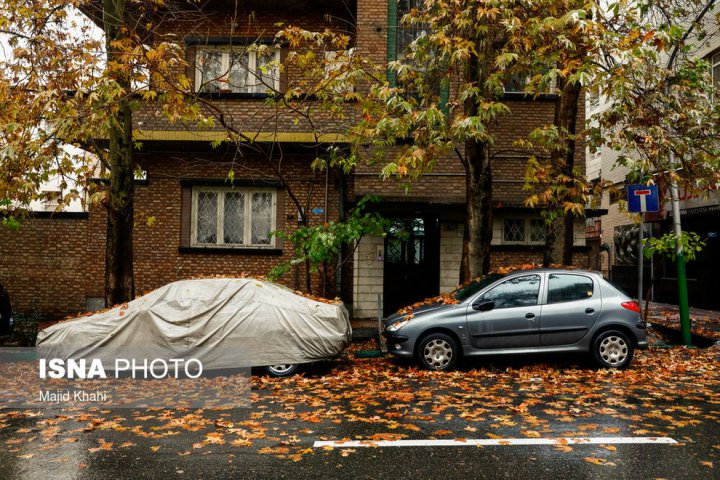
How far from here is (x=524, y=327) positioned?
9.14 m

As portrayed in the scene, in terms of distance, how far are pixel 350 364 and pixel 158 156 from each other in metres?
7.81

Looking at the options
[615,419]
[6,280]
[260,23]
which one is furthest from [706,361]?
[6,280]

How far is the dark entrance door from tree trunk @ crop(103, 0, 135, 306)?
21.1ft

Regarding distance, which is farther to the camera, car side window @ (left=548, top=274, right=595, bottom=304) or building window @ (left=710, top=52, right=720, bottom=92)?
building window @ (left=710, top=52, right=720, bottom=92)

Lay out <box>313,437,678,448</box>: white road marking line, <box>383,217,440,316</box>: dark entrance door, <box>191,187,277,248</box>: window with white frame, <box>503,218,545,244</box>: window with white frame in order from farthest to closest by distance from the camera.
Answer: <box>383,217,440,316</box>: dark entrance door < <box>503,218,545,244</box>: window with white frame < <box>191,187,277,248</box>: window with white frame < <box>313,437,678,448</box>: white road marking line

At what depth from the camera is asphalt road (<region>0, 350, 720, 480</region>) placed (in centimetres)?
488

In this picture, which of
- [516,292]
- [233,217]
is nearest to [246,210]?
[233,217]

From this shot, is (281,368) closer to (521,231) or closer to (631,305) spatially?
(631,305)

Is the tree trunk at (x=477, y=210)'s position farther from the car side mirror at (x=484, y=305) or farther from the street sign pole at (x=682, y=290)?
the street sign pole at (x=682, y=290)

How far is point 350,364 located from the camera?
9828 millimetres

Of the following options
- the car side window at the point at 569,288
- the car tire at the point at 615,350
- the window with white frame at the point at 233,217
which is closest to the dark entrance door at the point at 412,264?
the window with white frame at the point at 233,217

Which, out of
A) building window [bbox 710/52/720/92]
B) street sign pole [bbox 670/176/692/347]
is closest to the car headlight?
street sign pole [bbox 670/176/692/347]

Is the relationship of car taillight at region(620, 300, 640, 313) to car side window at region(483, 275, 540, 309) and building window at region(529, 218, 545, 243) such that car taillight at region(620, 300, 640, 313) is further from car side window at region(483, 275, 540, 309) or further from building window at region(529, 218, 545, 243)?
building window at region(529, 218, 545, 243)

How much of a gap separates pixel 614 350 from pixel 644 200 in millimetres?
3536
